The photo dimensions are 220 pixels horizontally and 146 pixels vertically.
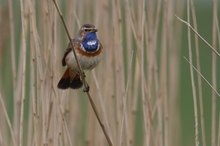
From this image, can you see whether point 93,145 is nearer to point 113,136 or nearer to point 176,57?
point 113,136

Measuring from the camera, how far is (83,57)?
3.60m

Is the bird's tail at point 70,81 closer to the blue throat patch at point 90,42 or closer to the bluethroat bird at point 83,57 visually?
the bluethroat bird at point 83,57

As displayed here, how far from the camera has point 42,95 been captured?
3373mm

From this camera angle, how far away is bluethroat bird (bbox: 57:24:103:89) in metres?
3.54

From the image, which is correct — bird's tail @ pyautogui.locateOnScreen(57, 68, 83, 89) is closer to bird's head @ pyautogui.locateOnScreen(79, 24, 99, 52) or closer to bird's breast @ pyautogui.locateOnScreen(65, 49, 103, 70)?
bird's breast @ pyautogui.locateOnScreen(65, 49, 103, 70)

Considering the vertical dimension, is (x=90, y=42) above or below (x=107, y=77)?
above

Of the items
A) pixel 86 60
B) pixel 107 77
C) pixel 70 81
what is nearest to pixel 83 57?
pixel 86 60

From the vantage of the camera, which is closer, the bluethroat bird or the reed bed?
the reed bed

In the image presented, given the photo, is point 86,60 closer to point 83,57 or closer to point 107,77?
point 83,57

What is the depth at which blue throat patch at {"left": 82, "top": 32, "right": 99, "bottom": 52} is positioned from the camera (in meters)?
3.59

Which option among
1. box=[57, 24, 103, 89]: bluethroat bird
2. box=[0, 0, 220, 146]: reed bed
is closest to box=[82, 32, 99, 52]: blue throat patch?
box=[57, 24, 103, 89]: bluethroat bird

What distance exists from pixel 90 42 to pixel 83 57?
0.27 ft

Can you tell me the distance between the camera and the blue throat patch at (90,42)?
3593 mm

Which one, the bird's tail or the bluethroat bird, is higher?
the bluethroat bird
